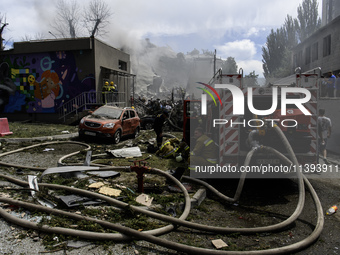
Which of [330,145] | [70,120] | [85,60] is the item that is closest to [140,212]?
[330,145]

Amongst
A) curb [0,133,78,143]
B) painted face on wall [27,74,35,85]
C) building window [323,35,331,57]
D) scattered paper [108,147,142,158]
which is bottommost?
scattered paper [108,147,142,158]

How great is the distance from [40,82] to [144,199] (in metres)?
19.9

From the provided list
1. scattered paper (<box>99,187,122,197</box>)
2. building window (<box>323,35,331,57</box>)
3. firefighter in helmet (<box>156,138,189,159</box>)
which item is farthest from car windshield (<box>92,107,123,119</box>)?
building window (<box>323,35,331,57</box>)

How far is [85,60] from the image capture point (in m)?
20.6

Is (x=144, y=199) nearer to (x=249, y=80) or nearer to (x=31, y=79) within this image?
(x=249, y=80)

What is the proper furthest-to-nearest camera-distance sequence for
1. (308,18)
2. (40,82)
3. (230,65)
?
(230,65) → (308,18) → (40,82)

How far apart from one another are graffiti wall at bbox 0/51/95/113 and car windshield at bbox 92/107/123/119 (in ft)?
25.9

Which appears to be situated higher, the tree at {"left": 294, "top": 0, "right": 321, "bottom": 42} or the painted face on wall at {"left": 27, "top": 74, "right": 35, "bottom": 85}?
the tree at {"left": 294, "top": 0, "right": 321, "bottom": 42}

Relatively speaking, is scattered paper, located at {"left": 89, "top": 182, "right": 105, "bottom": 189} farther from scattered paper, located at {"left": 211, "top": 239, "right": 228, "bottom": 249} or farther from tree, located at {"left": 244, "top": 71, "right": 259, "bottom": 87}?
tree, located at {"left": 244, "top": 71, "right": 259, "bottom": 87}

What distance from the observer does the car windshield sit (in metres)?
13.1

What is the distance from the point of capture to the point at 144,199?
478 cm

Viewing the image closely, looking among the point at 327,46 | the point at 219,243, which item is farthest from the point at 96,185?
the point at 327,46
